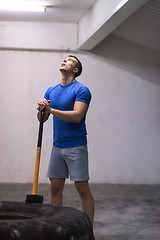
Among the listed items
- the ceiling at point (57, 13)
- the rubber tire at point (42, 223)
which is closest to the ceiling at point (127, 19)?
the ceiling at point (57, 13)

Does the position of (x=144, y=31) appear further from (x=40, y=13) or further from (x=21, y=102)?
(x=21, y=102)

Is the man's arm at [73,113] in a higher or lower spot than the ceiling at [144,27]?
lower

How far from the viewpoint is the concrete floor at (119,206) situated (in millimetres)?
3299

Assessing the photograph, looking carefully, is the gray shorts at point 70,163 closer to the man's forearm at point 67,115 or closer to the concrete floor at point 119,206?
the man's forearm at point 67,115

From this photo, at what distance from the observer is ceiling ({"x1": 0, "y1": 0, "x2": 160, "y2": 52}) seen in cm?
484

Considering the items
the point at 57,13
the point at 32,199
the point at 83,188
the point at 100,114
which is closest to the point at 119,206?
the point at 83,188

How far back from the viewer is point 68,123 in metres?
2.90

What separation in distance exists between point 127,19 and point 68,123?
2.76 m

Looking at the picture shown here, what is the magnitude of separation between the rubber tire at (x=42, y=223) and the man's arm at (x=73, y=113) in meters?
0.71

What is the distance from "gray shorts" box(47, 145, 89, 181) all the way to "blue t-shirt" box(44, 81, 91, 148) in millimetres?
45

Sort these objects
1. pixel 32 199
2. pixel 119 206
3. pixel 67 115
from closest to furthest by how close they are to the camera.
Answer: pixel 32 199 < pixel 67 115 < pixel 119 206

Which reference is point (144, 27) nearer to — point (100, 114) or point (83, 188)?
point (100, 114)

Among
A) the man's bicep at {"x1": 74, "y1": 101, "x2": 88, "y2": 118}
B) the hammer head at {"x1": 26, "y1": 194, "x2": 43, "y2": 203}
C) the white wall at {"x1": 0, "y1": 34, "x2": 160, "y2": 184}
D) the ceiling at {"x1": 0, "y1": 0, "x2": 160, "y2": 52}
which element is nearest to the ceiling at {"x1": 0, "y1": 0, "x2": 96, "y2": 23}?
the ceiling at {"x1": 0, "y1": 0, "x2": 160, "y2": 52}

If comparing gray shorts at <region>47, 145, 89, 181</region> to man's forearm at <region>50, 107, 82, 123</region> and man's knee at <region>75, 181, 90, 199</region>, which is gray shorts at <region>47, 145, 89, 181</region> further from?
man's forearm at <region>50, 107, 82, 123</region>
